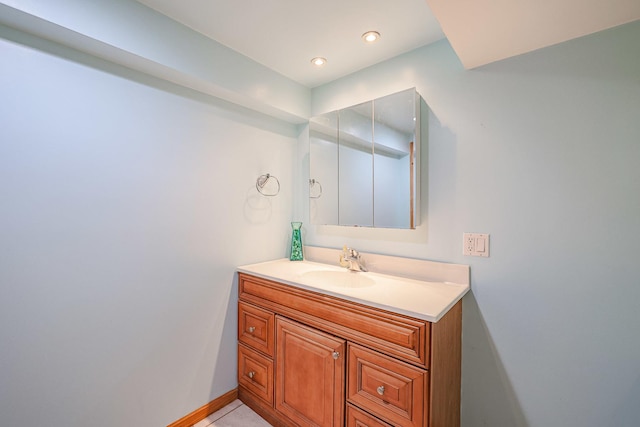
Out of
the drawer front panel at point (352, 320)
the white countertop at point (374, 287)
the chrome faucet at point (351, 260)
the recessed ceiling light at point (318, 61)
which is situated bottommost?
the drawer front panel at point (352, 320)

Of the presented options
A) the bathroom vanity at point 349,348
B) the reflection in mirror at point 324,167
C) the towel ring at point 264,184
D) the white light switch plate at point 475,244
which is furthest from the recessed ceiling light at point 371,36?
the bathroom vanity at point 349,348

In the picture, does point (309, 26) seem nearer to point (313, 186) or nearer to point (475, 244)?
point (313, 186)

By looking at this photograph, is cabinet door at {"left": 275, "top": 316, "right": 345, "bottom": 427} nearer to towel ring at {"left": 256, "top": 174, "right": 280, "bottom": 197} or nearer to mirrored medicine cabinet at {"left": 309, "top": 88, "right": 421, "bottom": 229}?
mirrored medicine cabinet at {"left": 309, "top": 88, "right": 421, "bottom": 229}

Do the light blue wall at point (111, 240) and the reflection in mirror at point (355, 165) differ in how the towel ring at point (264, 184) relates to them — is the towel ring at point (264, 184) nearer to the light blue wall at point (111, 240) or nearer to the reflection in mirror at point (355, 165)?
the light blue wall at point (111, 240)

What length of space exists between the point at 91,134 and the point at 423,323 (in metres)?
1.70

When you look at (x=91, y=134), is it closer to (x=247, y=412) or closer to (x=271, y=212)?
(x=271, y=212)

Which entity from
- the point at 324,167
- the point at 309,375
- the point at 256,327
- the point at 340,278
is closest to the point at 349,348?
the point at 309,375

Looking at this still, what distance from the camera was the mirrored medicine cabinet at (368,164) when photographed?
5.34ft

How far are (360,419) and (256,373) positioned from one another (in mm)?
777

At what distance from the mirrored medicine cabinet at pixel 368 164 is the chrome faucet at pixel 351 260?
191 millimetres

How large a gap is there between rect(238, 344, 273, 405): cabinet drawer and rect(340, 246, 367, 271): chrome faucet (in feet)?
2.44

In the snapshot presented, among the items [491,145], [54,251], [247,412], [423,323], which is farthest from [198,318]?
[491,145]

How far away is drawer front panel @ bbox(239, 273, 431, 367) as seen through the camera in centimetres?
113

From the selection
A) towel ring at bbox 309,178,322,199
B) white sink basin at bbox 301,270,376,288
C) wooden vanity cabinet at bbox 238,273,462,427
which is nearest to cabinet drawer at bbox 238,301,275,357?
wooden vanity cabinet at bbox 238,273,462,427
